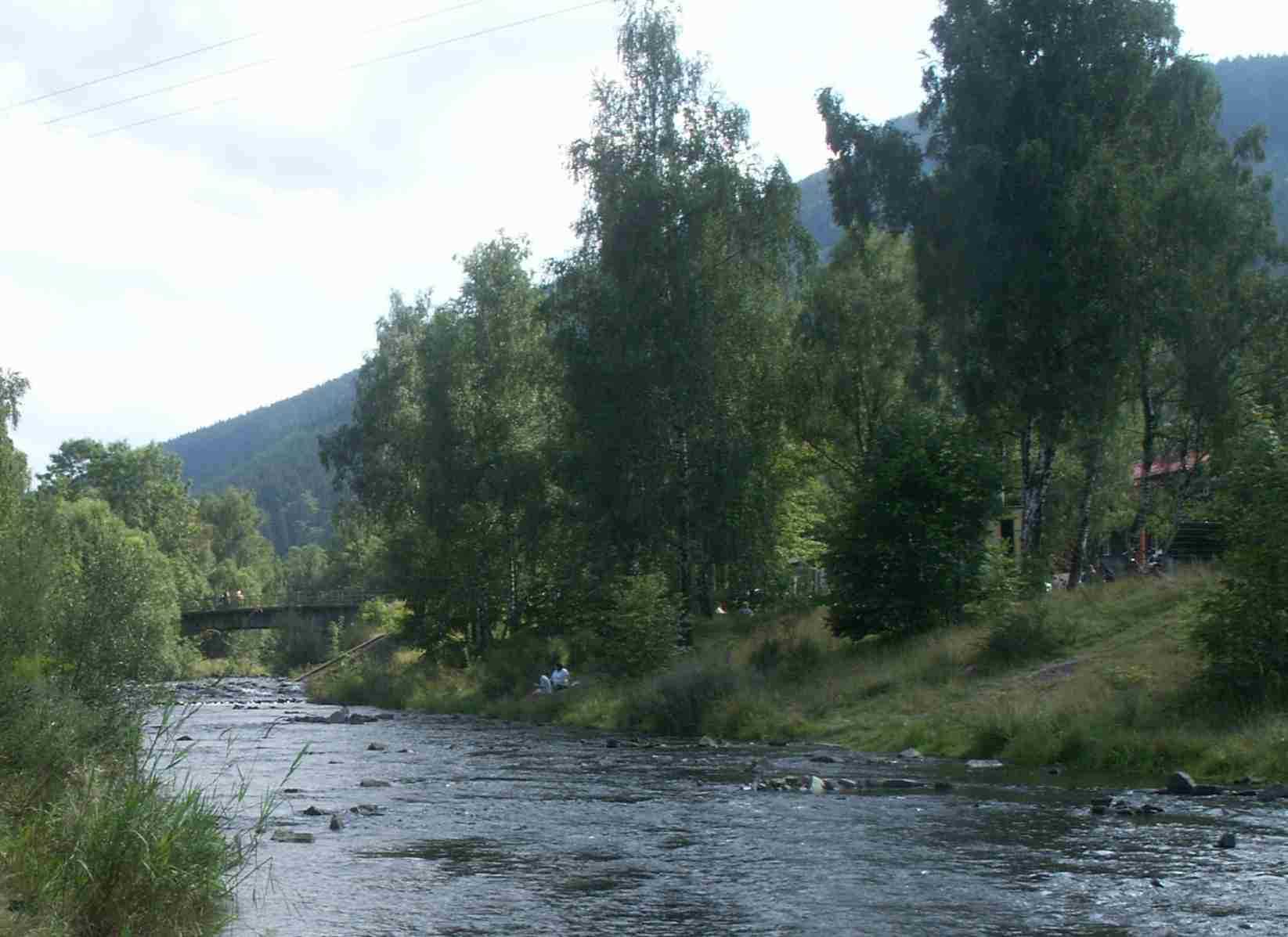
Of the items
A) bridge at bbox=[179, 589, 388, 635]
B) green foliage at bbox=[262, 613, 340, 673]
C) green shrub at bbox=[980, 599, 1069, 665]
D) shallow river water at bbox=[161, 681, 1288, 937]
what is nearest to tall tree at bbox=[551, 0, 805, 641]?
green shrub at bbox=[980, 599, 1069, 665]

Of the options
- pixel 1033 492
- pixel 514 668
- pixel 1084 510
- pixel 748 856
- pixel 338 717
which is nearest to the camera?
pixel 748 856

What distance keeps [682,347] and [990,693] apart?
1829cm

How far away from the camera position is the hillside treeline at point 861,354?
36594 millimetres

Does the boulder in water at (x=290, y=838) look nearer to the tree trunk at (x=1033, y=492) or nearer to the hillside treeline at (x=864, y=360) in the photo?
the hillside treeline at (x=864, y=360)

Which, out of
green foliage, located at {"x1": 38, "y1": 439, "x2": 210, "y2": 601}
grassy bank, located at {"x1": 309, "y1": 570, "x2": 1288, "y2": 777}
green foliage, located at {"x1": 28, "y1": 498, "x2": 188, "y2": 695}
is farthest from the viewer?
green foliage, located at {"x1": 38, "y1": 439, "x2": 210, "y2": 601}

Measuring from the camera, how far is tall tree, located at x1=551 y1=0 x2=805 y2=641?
143ft

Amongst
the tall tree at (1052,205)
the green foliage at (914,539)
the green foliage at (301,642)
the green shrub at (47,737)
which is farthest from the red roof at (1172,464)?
the green foliage at (301,642)

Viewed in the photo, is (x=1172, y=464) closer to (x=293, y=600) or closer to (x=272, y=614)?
(x=272, y=614)

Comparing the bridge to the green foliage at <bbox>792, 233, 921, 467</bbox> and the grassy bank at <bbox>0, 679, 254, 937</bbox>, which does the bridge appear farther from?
the grassy bank at <bbox>0, 679, 254, 937</bbox>

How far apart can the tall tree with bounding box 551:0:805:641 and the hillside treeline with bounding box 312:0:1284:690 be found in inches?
4.2

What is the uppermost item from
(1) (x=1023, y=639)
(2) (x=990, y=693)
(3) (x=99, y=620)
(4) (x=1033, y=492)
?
(4) (x=1033, y=492)

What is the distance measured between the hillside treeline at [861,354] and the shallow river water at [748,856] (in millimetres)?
11123

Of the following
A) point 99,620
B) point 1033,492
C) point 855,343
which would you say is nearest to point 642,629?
point 1033,492

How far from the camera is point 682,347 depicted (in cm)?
4350
